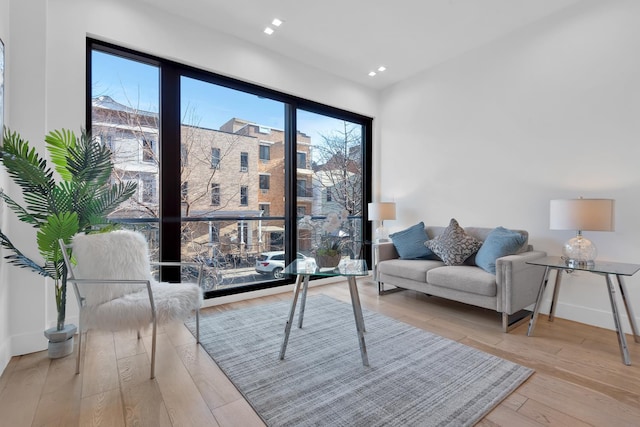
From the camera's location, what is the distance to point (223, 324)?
270 centimetres

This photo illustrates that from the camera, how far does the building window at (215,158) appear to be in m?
3.36

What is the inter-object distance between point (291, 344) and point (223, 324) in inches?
29.8

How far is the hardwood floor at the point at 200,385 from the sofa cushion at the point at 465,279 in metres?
0.34

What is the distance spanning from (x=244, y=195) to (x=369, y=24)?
2.30 meters

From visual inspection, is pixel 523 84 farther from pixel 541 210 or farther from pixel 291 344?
pixel 291 344

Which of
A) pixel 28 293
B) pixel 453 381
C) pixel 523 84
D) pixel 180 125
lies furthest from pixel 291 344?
pixel 523 84

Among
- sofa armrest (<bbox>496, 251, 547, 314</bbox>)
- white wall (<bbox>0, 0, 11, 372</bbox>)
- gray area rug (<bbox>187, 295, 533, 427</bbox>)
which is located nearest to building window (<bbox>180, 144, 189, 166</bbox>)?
white wall (<bbox>0, 0, 11, 372</bbox>)

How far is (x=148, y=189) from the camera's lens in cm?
298

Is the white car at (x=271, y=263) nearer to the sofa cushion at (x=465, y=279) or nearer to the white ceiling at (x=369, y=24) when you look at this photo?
the sofa cushion at (x=465, y=279)

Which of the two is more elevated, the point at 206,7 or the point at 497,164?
the point at 206,7

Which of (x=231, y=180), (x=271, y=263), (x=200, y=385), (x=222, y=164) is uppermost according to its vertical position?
(x=222, y=164)

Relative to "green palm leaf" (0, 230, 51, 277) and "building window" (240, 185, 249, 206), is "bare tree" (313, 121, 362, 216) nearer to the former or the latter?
"building window" (240, 185, 249, 206)

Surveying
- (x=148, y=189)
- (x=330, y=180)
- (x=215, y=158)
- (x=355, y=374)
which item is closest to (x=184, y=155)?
(x=215, y=158)

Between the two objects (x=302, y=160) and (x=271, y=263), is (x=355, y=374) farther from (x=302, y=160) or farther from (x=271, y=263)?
(x=302, y=160)
